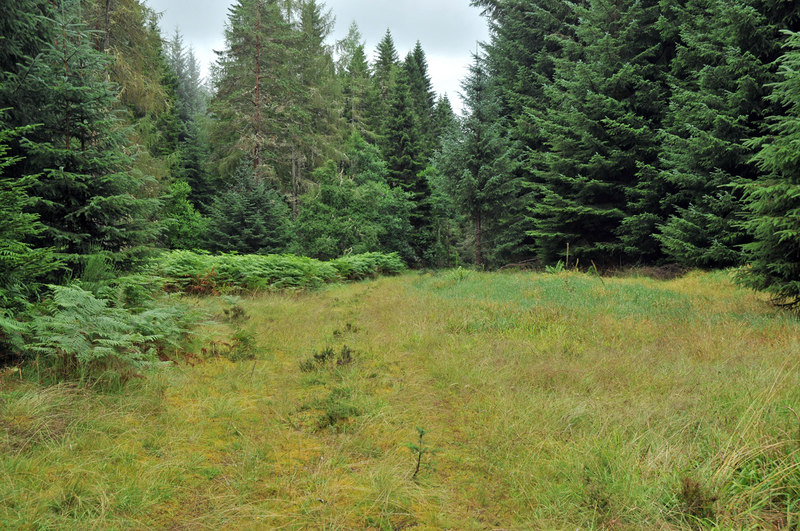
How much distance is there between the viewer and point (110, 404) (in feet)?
10.6

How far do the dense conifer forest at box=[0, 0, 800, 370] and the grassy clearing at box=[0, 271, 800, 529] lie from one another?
157cm

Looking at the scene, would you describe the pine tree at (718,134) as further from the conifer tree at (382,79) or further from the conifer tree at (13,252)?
the conifer tree at (382,79)

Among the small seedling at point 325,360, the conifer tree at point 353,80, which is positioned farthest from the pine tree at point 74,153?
the conifer tree at point 353,80

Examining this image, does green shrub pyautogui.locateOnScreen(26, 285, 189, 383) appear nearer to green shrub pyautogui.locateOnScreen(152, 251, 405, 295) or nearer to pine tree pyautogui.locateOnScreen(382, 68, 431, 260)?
green shrub pyautogui.locateOnScreen(152, 251, 405, 295)

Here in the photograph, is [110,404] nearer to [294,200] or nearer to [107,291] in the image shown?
[107,291]

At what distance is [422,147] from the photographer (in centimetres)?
2722

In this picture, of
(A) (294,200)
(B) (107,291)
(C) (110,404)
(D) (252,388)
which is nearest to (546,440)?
(D) (252,388)

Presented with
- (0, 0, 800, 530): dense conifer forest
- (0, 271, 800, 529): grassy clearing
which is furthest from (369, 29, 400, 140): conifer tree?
(0, 271, 800, 529): grassy clearing

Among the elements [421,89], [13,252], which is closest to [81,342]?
[13,252]

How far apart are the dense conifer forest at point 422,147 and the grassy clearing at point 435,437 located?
5.15ft

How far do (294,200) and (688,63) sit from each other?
2109cm

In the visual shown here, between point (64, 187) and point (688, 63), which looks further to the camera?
point (688, 63)

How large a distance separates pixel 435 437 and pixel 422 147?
2591 cm

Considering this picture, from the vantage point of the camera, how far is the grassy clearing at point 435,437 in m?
2.12
